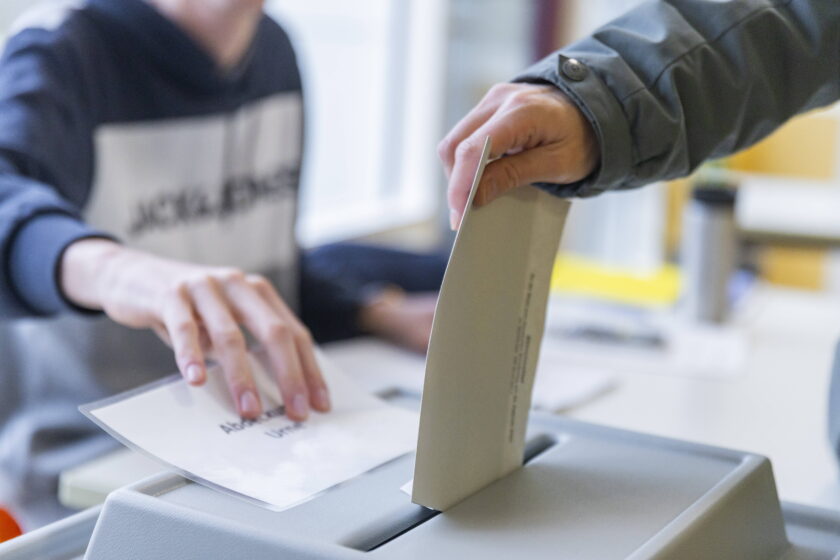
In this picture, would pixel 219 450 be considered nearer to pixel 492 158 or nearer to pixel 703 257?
pixel 492 158

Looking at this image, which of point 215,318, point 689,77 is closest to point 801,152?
point 689,77

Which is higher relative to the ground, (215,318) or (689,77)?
(689,77)

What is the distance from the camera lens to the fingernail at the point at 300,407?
2.19ft

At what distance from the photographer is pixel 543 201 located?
61 centimetres

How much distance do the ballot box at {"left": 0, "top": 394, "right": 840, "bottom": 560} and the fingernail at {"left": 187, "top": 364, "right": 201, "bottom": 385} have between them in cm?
10

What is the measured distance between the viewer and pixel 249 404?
0.65 m

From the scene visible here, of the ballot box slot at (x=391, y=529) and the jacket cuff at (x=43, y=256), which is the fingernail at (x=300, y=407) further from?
the jacket cuff at (x=43, y=256)

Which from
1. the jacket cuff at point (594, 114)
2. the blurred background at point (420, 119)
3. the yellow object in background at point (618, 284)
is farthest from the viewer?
the blurred background at point (420, 119)

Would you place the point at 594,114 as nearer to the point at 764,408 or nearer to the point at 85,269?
the point at 85,269

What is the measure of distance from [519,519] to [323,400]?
20cm

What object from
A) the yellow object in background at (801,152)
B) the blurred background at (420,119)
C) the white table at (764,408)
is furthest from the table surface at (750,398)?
the yellow object in background at (801,152)

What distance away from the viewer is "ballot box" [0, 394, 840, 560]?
0.49m

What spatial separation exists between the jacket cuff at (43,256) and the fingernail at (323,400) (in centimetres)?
25

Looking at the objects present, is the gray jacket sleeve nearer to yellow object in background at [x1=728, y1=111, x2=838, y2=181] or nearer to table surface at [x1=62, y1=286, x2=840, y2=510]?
table surface at [x1=62, y1=286, x2=840, y2=510]
